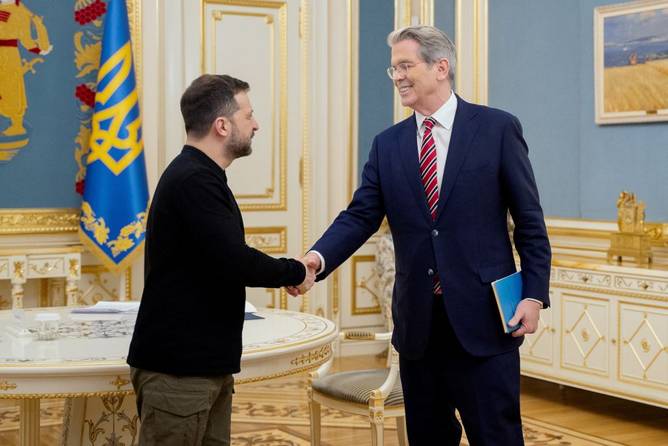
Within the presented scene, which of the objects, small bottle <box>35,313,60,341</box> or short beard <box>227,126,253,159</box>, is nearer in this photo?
short beard <box>227,126,253,159</box>

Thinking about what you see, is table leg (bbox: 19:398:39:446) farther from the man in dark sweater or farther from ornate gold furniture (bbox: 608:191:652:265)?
ornate gold furniture (bbox: 608:191:652:265)

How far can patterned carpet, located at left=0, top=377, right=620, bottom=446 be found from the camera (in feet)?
15.5

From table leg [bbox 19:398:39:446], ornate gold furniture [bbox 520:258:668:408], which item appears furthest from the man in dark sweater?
ornate gold furniture [bbox 520:258:668:408]

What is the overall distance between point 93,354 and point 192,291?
675 mm

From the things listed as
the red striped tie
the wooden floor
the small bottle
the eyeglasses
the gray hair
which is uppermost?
the gray hair

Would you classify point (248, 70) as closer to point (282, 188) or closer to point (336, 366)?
point (282, 188)

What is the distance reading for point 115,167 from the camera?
18.8ft

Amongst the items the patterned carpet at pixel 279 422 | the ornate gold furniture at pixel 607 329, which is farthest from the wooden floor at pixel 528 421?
the ornate gold furniture at pixel 607 329

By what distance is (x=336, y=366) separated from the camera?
22.1 feet

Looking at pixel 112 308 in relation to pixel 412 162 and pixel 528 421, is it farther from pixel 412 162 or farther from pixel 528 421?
pixel 528 421

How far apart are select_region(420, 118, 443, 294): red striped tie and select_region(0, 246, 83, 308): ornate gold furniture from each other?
338 cm

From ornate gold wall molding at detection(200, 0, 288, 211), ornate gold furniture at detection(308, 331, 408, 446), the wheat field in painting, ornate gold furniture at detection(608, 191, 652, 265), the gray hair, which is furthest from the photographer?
ornate gold wall molding at detection(200, 0, 288, 211)

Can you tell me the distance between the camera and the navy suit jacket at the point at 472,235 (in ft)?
8.57

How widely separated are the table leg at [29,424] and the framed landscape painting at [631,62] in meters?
3.85
